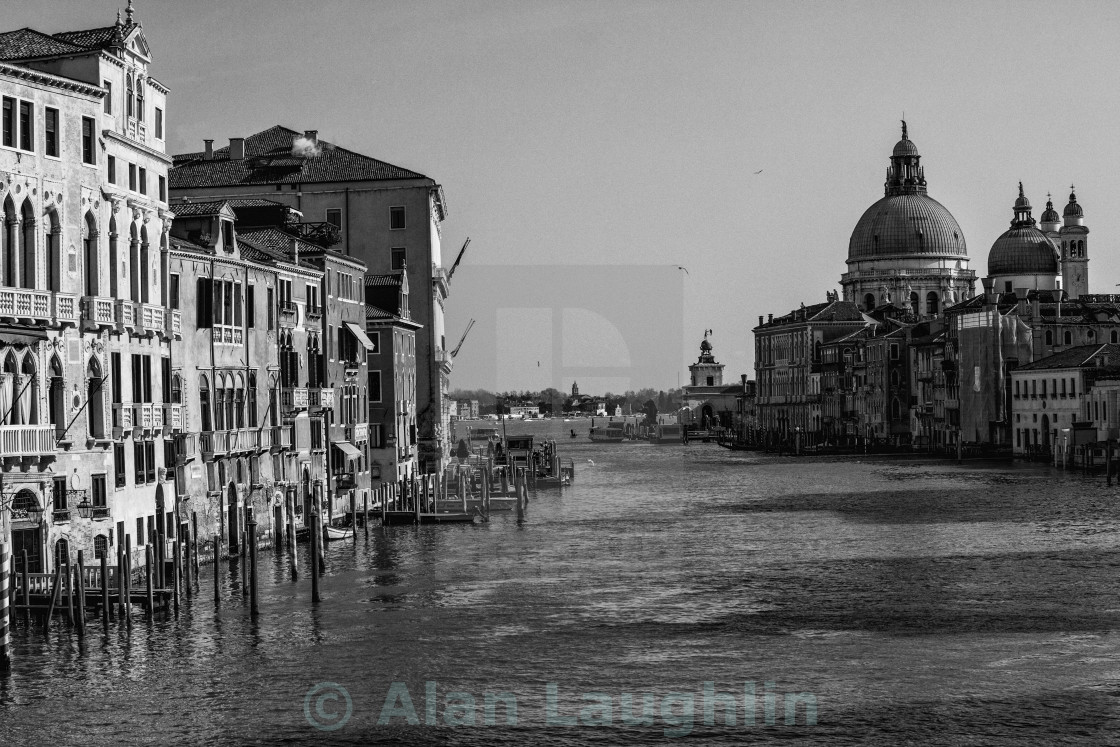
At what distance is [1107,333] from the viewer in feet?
300

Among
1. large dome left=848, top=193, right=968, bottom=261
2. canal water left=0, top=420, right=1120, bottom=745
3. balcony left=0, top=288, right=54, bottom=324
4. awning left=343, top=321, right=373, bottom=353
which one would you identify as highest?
large dome left=848, top=193, right=968, bottom=261

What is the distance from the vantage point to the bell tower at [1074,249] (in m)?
131

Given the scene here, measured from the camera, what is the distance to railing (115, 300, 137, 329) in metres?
27.4

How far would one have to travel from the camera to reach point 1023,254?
12500 centimetres

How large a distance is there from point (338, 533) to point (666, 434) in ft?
386

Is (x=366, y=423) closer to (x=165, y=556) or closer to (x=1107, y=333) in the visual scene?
(x=165, y=556)

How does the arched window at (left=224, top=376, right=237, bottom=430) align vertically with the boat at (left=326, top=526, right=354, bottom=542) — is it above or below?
above

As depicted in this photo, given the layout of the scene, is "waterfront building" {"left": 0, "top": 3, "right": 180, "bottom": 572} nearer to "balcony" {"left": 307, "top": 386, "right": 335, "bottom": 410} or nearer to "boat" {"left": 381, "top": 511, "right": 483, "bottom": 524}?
"balcony" {"left": 307, "top": 386, "right": 335, "bottom": 410}

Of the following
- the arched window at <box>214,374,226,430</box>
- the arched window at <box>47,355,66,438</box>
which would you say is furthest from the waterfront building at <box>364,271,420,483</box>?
the arched window at <box>47,355,66,438</box>

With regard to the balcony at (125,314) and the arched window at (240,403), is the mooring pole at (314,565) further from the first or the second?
the arched window at (240,403)

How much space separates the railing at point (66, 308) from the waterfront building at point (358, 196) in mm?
31209

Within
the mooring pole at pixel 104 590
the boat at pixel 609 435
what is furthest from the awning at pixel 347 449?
the boat at pixel 609 435

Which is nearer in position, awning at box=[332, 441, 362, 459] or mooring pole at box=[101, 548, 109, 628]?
mooring pole at box=[101, 548, 109, 628]

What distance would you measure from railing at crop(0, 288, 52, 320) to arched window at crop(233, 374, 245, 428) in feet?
31.7
